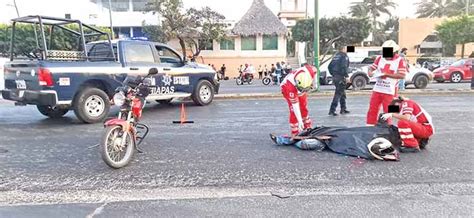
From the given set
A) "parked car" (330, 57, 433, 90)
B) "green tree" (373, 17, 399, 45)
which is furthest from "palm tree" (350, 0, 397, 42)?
"parked car" (330, 57, 433, 90)

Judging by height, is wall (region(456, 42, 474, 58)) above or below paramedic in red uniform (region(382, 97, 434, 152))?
above

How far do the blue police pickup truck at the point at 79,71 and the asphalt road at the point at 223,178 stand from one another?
0.93m

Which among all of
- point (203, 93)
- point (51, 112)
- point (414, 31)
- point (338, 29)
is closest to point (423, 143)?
point (203, 93)

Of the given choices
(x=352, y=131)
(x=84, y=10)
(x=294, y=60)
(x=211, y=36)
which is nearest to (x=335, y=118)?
(x=352, y=131)

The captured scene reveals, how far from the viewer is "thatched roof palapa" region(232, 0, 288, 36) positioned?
39.0 meters

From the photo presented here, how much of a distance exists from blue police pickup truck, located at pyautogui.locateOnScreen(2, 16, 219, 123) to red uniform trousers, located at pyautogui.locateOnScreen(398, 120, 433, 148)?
243 inches

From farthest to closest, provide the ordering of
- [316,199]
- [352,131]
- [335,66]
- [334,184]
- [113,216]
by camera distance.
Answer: [335,66] → [352,131] → [334,184] → [316,199] → [113,216]

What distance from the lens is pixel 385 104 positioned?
768cm

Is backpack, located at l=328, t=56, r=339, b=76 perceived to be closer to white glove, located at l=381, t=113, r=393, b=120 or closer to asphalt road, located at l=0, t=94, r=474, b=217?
asphalt road, located at l=0, t=94, r=474, b=217

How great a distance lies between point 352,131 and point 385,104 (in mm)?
1413

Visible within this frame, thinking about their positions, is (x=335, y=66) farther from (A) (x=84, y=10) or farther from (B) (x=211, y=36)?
(A) (x=84, y=10)

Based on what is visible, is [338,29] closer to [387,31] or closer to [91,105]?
[91,105]

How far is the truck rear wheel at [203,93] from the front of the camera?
12.7 m

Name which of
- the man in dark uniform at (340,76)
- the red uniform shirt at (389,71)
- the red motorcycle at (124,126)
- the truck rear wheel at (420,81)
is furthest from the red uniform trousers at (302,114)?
the truck rear wheel at (420,81)
